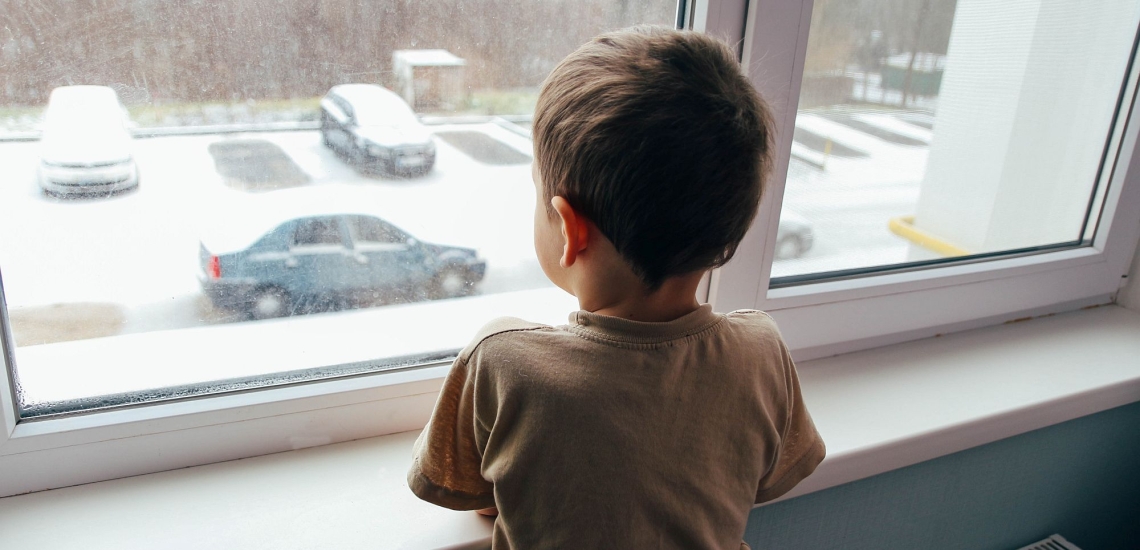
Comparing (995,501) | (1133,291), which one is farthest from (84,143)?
(1133,291)

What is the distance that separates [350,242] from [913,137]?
0.82m

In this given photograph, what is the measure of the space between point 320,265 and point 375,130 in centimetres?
15

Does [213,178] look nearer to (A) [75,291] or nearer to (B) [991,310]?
(A) [75,291]

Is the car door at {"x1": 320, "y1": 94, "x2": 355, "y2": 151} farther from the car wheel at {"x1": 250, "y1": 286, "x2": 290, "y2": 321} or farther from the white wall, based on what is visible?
the white wall

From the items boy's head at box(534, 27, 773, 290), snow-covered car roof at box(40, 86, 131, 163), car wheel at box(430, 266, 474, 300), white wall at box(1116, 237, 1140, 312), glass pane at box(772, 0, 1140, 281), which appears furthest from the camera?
white wall at box(1116, 237, 1140, 312)

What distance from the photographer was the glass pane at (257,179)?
0.63m

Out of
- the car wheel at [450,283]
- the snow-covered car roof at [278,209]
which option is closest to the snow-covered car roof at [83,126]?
the snow-covered car roof at [278,209]

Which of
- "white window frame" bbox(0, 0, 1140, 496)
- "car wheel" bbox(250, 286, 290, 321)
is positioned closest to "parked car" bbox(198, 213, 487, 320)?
"car wheel" bbox(250, 286, 290, 321)

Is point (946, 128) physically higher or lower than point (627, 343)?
higher

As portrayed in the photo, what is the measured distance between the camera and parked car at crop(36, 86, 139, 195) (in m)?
0.62

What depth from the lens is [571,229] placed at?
0.56 meters

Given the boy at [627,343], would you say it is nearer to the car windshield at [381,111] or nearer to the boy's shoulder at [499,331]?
the boy's shoulder at [499,331]

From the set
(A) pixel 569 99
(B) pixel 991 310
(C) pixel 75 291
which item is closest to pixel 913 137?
(B) pixel 991 310

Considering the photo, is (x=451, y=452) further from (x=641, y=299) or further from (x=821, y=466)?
(x=821, y=466)
